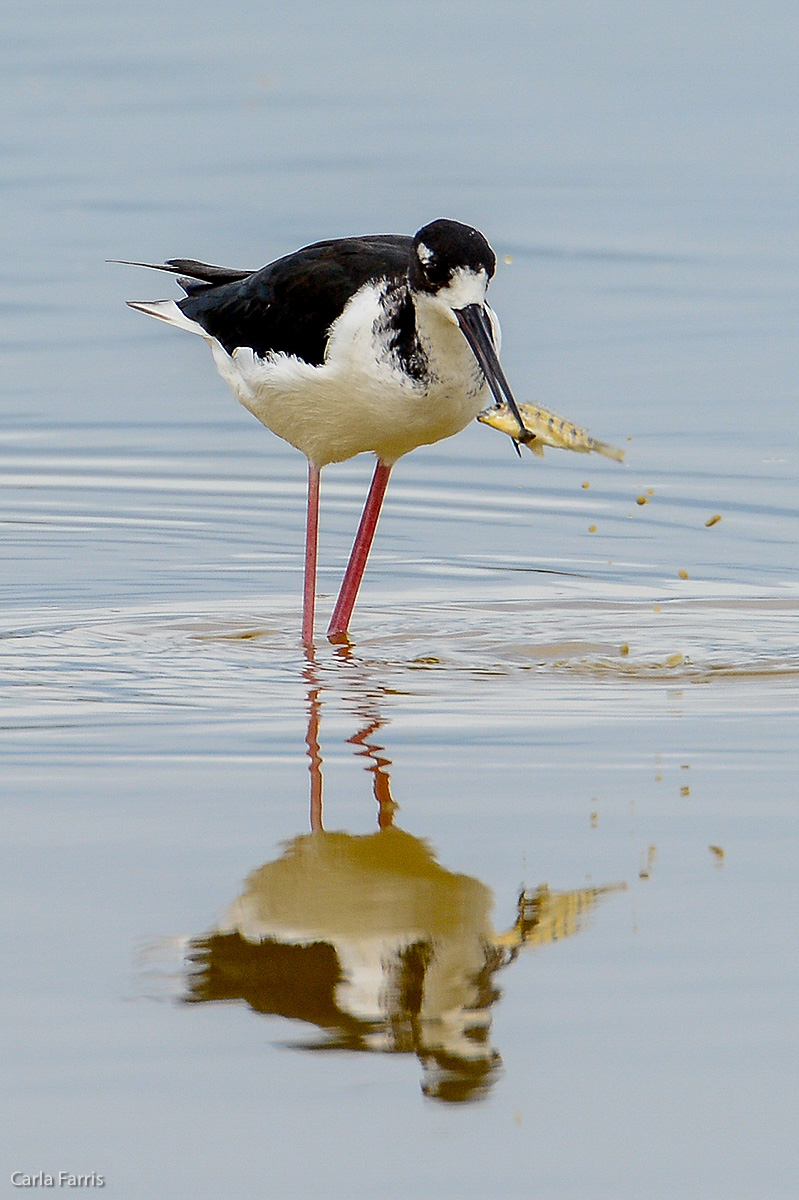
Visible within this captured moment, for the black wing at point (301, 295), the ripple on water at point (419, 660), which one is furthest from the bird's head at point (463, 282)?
the ripple on water at point (419, 660)

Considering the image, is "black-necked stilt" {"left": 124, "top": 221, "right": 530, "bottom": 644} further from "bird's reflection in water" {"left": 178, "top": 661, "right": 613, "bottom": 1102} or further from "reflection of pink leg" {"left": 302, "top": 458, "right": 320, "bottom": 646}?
"bird's reflection in water" {"left": 178, "top": 661, "right": 613, "bottom": 1102}

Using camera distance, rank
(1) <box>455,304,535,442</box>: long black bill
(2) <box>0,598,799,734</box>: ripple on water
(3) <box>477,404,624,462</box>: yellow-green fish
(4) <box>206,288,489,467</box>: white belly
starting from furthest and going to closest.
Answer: (3) <box>477,404,624,462</box>: yellow-green fish < (4) <box>206,288,489,467</box>: white belly < (1) <box>455,304,535,442</box>: long black bill < (2) <box>0,598,799,734</box>: ripple on water

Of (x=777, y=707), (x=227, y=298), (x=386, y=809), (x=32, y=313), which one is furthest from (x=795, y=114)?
(x=386, y=809)

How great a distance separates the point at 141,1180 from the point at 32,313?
9.30 meters

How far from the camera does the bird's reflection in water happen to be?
4.48 metres

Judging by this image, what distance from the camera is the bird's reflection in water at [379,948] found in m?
4.48

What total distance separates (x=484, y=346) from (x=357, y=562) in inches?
57.6

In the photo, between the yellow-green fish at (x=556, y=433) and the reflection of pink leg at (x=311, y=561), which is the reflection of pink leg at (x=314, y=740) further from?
the yellow-green fish at (x=556, y=433)

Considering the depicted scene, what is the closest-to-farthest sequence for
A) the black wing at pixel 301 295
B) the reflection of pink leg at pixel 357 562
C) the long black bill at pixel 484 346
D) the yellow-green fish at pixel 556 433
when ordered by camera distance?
the long black bill at pixel 484 346
the black wing at pixel 301 295
the reflection of pink leg at pixel 357 562
the yellow-green fish at pixel 556 433

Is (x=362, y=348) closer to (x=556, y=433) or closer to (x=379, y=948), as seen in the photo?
(x=556, y=433)

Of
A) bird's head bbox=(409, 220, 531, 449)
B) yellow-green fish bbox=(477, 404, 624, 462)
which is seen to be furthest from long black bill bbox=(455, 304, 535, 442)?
yellow-green fish bbox=(477, 404, 624, 462)

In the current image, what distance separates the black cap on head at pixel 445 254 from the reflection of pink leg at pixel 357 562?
128cm

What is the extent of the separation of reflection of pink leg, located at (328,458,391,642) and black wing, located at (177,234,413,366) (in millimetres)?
693

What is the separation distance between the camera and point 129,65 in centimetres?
1920
